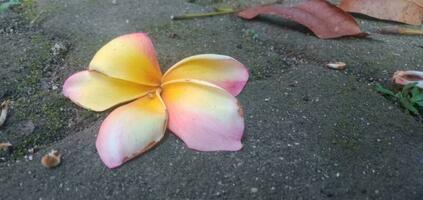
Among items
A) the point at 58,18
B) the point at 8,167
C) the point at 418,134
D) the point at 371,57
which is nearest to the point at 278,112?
the point at 418,134

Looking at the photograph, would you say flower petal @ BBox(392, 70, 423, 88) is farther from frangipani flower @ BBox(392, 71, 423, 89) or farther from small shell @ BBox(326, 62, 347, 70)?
small shell @ BBox(326, 62, 347, 70)

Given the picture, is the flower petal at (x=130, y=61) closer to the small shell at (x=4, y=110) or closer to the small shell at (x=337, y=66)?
the small shell at (x=4, y=110)

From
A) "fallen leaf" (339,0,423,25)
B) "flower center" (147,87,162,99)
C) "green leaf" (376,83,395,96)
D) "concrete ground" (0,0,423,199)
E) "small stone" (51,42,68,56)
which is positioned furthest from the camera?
"fallen leaf" (339,0,423,25)

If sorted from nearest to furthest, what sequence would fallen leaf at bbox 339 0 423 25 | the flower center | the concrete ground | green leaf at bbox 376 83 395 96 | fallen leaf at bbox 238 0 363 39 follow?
the concrete ground < the flower center < green leaf at bbox 376 83 395 96 < fallen leaf at bbox 238 0 363 39 < fallen leaf at bbox 339 0 423 25

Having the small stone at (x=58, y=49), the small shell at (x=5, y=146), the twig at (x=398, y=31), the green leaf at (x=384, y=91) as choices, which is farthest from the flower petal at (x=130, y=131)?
the twig at (x=398, y=31)

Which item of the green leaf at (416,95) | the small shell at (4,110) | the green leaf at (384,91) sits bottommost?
the small shell at (4,110)

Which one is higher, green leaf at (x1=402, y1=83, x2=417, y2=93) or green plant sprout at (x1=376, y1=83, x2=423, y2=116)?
green leaf at (x1=402, y1=83, x2=417, y2=93)

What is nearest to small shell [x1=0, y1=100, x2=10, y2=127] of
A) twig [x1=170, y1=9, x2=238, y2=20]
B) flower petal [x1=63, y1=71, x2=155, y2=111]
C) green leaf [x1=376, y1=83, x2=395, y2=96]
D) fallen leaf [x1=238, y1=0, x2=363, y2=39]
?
flower petal [x1=63, y1=71, x2=155, y2=111]
